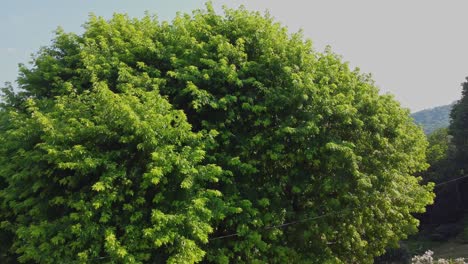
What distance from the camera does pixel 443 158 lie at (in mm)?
42625

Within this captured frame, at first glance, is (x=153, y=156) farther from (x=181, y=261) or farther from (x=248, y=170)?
(x=248, y=170)

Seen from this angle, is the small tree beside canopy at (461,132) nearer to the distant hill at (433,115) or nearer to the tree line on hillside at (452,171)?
the tree line on hillside at (452,171)

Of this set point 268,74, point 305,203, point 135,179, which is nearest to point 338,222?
point 305,203

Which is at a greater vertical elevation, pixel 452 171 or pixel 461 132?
pixel 461 132

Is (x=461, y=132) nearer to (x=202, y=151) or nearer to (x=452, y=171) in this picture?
(x=452, y=171)

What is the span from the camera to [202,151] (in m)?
12.4

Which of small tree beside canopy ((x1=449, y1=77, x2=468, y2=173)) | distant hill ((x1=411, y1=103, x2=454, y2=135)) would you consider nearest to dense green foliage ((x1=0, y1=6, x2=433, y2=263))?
small tree beside canopy ((x1=449, y1=77, x2=468, y2=173))

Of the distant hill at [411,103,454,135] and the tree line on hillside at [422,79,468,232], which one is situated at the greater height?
the distant hill at [411,103,454,135]

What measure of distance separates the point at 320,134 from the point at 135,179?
22.3 ft

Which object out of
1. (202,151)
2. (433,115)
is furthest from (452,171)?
(433,115)

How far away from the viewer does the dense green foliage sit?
1197 centimetres

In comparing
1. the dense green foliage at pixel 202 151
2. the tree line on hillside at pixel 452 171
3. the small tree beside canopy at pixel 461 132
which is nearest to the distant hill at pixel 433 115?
the tree line on hillside at pixel 452 171

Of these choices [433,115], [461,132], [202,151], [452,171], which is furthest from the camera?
[433,115]

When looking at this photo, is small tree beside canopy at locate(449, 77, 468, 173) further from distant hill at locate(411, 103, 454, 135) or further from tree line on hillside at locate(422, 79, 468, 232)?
distant hill at locate(411, 103, 454, 135)
